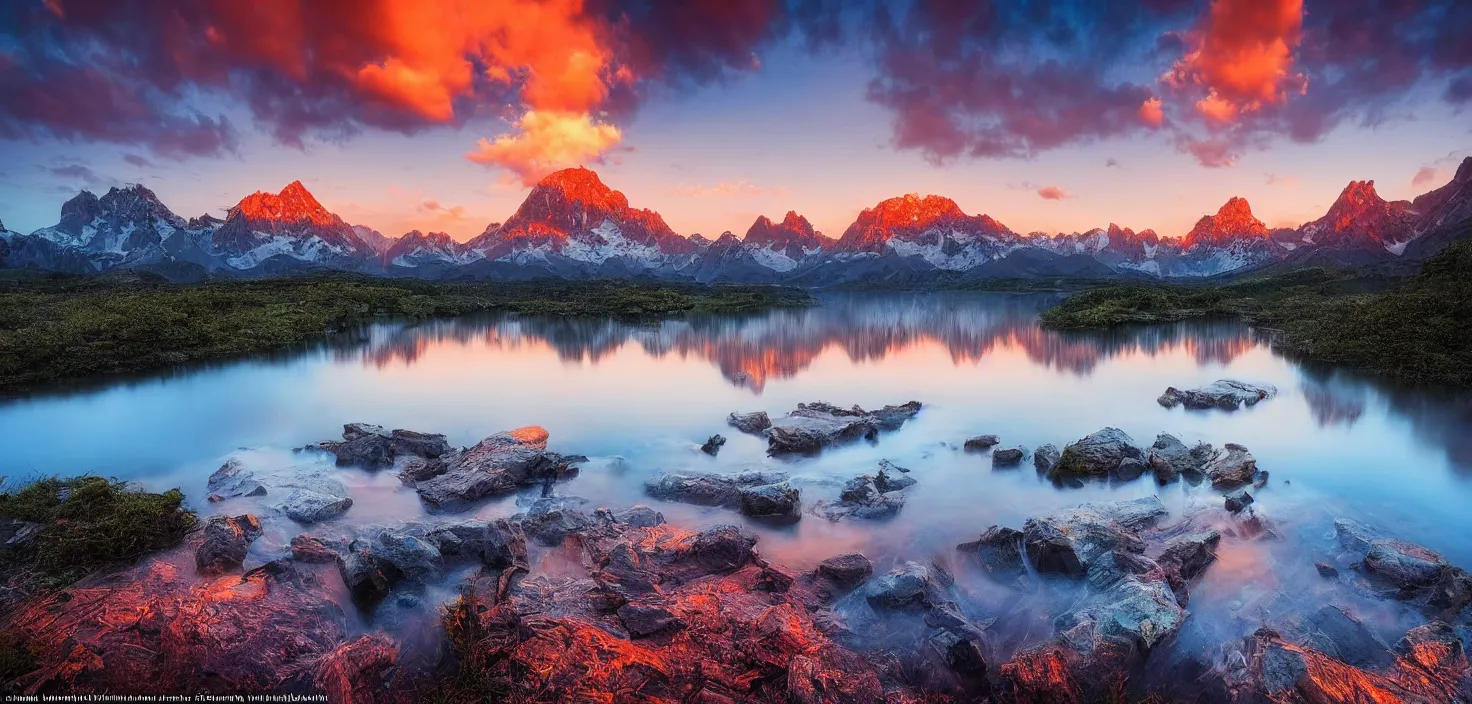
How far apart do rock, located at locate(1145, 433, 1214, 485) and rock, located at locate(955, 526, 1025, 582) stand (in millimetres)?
5744

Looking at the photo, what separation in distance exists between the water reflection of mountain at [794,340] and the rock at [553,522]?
553 inches

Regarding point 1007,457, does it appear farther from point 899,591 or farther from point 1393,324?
point 1393,324

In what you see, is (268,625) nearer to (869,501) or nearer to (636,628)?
(636,628)

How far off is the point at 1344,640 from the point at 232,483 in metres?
19.9

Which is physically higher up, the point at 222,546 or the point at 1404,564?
the point at 222,546

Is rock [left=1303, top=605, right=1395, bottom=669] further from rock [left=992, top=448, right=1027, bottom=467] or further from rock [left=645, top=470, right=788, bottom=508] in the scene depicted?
rock [left=645, top=470, right=788, bottom=508]

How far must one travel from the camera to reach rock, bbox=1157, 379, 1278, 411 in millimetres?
21094

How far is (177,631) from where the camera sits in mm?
7492

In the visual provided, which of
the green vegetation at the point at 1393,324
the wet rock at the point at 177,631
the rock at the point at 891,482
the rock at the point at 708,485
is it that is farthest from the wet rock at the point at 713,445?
the green vegetation at the point at 1393,324

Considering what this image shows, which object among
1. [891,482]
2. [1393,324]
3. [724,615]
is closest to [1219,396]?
[1393,324]

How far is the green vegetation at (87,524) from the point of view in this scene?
908 cm

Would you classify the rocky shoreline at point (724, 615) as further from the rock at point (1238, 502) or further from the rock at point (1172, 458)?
the rock at point (1172, 458)

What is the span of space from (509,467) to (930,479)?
9.70m

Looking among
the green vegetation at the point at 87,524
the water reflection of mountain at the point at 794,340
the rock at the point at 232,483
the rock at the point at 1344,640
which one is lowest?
the water reflection of mountain at the point at 794,340
